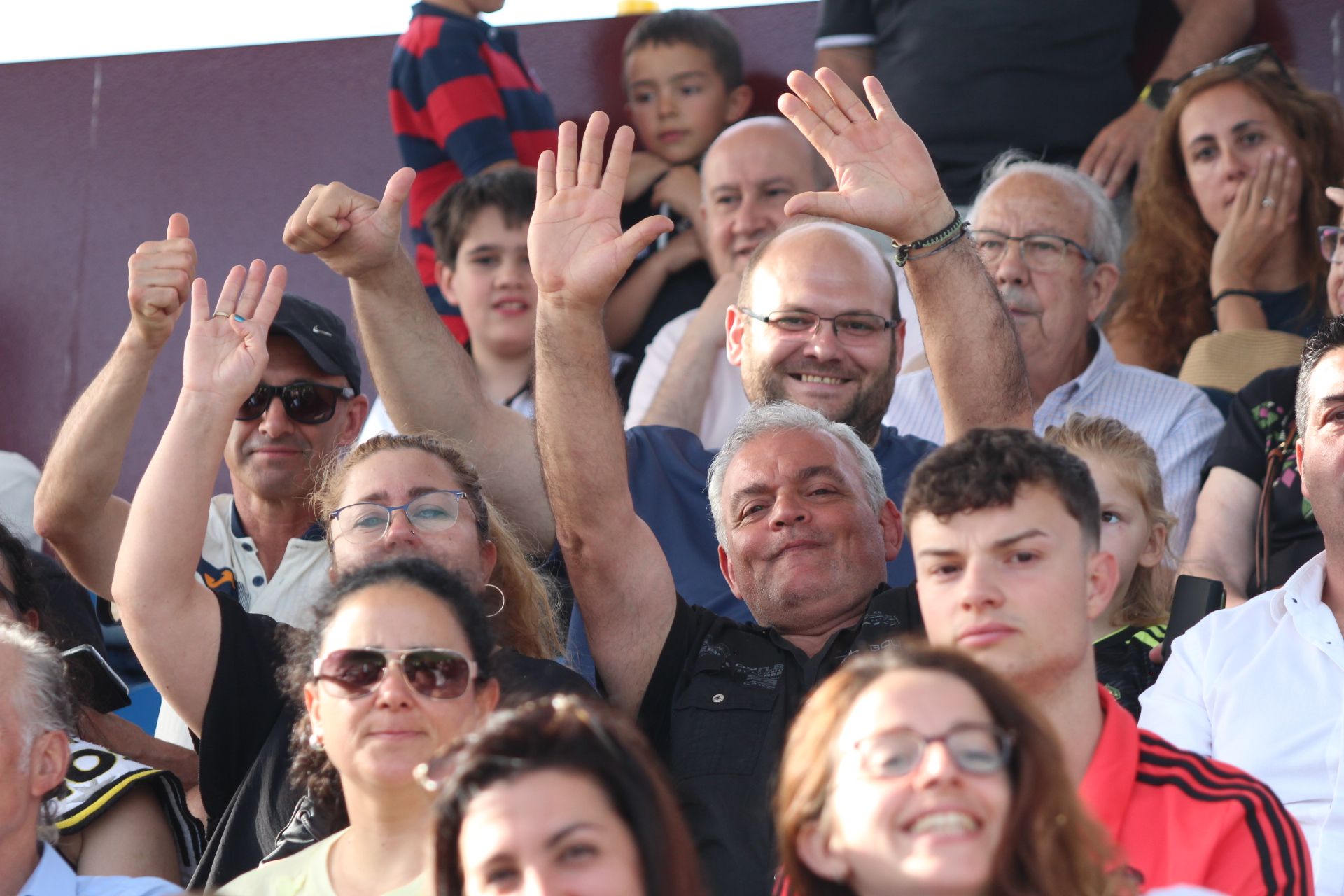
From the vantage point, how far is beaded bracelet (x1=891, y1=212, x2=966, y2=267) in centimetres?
291

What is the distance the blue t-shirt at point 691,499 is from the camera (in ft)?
10.7

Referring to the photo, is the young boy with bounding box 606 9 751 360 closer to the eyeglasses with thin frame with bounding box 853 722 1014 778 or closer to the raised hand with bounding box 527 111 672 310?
the raised hand with bounding box 527 111 672 310

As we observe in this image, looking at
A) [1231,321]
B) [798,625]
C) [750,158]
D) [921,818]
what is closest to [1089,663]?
[921,818]

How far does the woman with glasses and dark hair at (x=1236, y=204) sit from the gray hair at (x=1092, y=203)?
11.2 inches

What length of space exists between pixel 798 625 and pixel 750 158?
1873 millimetres

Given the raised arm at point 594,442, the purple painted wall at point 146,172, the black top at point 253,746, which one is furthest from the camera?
the purple painted wall at point 146,172

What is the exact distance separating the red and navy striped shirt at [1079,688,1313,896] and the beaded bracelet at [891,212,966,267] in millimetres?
1086

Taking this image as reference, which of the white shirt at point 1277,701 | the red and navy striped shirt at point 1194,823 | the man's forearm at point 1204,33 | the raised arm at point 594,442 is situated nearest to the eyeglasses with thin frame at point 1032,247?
the man's forearm at point 1204,33

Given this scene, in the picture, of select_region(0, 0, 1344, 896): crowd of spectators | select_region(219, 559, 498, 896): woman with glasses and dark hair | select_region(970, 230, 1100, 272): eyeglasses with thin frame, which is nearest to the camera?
select_region(0, 0, 1344, 896): crowd of spectators

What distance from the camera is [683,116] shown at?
5012 mm

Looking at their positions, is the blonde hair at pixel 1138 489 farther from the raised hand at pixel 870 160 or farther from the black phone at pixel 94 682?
the black phone at pixel 94 682

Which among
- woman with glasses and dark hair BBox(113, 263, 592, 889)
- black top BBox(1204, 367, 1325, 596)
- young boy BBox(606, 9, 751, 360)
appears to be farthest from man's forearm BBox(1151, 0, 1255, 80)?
woman with glasses and dark hair BBox(113, 263, 592, 889)

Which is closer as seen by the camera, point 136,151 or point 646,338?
point 646,338

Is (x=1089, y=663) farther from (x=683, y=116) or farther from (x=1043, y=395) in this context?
(x=683, y=116)
